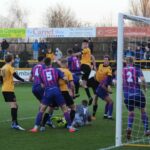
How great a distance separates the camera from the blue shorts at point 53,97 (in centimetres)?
1329

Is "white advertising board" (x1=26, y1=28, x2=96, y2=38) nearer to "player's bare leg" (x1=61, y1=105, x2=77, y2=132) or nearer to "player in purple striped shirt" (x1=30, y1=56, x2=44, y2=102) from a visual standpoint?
"player in purple striped shirt" (x1=30, y1=56, x2=44, y2=102)

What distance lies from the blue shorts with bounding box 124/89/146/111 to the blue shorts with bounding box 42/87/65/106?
1774 millimetres

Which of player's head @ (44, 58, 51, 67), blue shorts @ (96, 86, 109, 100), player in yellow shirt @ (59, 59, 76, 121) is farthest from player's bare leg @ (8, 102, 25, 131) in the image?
blue shorts @ (96, 86, 109, 100)

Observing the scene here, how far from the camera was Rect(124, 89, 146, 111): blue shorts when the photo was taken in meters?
→ 12.4

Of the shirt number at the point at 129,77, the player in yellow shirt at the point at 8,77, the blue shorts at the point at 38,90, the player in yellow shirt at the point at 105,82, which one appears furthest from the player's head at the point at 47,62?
the player in yellow shirt at the point at 105,82

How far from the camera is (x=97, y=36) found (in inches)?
1572

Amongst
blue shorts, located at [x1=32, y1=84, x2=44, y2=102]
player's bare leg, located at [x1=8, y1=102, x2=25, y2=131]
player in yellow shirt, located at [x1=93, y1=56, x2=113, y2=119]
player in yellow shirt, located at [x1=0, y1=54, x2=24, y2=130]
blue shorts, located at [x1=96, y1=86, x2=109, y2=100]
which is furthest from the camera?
blue shorts, located at [x1=96, y1=86, x2=109, y2=100]

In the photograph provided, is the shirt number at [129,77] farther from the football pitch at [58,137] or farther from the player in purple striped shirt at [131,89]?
the football pitch at [58,137]

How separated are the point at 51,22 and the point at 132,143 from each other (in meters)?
58.7

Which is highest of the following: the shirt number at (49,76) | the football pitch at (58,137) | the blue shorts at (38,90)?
the shirt number at (49,76)

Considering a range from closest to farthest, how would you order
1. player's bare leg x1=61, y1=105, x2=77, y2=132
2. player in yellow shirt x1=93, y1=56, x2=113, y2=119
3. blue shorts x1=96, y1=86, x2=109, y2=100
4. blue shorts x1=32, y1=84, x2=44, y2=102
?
1. player's bare leg x1=61, y1=105, x2=77, y2=132
2. blue shorts x1=32, y1=84, x2=44, y2=102
3. player in yellow shirt x1=93, y1=56, x2=113, y2=119
4. blue shorts x1=96, y1=86, x2=109, y2=100

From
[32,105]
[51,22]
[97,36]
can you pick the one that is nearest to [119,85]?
[32,105]

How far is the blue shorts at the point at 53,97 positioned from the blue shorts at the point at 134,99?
69.9 inches

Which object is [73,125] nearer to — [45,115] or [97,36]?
[45,115]
